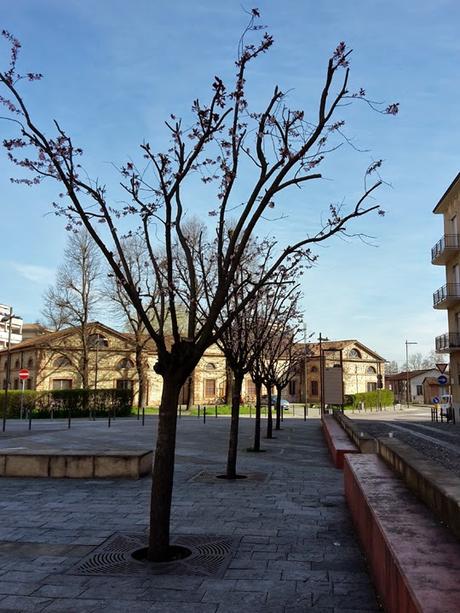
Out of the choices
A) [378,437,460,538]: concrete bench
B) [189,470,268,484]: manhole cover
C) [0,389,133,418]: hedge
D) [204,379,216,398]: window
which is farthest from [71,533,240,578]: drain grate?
[204,379,216,398]: window

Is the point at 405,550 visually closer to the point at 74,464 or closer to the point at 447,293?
the point at 74,464

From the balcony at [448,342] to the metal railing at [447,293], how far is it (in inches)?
87.9

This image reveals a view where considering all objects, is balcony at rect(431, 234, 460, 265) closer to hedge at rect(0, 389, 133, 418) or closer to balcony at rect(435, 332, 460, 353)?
balcony at rect(435, 332, 460, 353)

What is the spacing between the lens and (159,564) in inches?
198

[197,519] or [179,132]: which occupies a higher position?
[179,132]

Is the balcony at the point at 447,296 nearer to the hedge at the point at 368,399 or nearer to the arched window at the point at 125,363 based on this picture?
the hedge at the point at 368,399

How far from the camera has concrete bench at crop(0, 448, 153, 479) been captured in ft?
33.4

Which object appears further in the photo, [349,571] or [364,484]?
[364,484]

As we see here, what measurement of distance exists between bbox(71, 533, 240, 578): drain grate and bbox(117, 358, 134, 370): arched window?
4599 centimetres

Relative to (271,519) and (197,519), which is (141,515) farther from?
(271,519)

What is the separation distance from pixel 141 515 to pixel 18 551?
6.23 ft

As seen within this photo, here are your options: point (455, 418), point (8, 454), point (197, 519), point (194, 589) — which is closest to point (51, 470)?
point (8, 454)

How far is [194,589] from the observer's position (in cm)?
437

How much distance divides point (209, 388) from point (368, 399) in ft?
56.0
